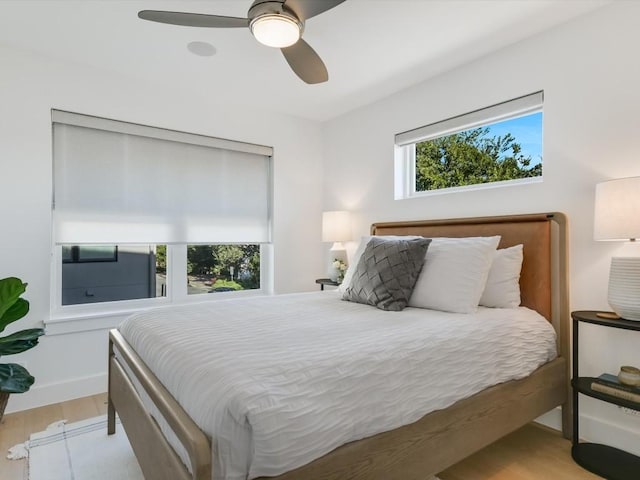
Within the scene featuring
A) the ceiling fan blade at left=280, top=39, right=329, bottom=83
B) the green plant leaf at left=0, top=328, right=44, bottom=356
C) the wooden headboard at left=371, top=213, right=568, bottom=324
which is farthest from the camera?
the wooden headboard at left=371, top=213, right=568, bottom=324

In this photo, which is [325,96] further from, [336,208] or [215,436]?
[215,436]

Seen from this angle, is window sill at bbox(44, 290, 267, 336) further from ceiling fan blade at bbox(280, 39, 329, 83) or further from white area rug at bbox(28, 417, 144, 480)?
ceiling fan blade at bbox(280, 39, 329, 83)

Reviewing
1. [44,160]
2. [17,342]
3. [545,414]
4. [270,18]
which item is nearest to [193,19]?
[270,18]

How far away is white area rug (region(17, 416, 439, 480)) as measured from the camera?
69.3 inches

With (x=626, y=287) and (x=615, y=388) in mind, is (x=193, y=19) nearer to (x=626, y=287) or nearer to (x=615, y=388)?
(x=626, y=287)

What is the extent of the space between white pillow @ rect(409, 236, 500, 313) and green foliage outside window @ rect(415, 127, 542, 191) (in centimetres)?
72

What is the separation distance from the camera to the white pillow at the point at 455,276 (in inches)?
79.6

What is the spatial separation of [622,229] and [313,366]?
1612 millimetres

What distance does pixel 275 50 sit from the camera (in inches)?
98.5

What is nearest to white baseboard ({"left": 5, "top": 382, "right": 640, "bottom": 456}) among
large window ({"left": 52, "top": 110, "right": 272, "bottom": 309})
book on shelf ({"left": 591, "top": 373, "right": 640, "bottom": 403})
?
book on shelf ({"left": 591, "top": 373, "right": 640, "bottom": 403})

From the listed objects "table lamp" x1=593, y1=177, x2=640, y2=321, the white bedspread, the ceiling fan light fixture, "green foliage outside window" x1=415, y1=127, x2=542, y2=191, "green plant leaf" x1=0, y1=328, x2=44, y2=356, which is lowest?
"green plant leaf" x1=0, y1=328, x2=44, y2=356

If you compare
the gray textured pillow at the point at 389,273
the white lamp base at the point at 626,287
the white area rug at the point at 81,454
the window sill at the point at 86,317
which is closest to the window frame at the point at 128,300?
the window sill at the point at 86,317

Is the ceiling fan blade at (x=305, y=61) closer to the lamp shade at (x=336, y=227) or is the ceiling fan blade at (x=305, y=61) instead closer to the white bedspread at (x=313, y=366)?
the white bedspread at (x=313, y=366)

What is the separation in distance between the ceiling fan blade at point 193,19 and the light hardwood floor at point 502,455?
223 cm
